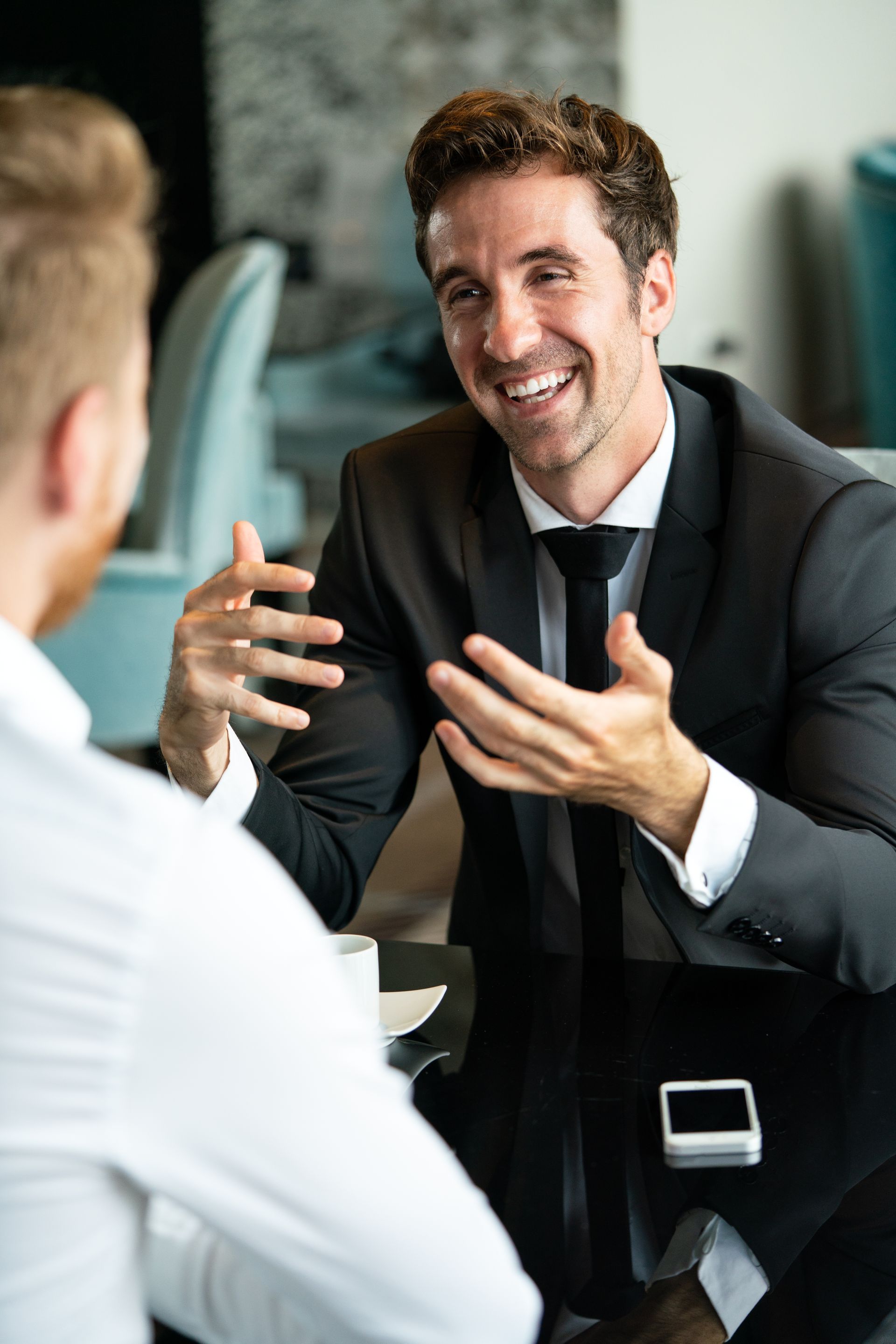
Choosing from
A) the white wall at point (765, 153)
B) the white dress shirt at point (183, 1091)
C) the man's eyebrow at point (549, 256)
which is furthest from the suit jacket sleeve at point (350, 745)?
the white wall at point (765, 153)

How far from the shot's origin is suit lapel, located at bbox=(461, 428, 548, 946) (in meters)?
1.45

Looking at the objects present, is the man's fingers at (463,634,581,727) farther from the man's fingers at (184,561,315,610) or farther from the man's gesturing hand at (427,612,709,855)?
the man's fingers at (184,561,315,610)

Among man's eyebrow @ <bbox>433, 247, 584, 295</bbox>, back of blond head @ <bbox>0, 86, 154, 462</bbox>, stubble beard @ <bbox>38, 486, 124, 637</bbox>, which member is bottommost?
stubble beard @ <bbox>38, 486, 124, 637</bbox>

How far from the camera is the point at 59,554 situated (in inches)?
Answer: 23.4

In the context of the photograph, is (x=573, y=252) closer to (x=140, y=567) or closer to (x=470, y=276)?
(x=470, y=276)

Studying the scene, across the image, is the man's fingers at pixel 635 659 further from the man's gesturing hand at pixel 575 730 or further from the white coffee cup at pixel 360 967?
the white coffee cup at pixel 360 967

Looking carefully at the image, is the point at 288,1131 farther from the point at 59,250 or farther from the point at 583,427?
the point at 583,427

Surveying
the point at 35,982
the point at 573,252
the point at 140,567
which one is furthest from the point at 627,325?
the point at 140,567

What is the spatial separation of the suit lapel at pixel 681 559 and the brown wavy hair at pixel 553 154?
253 millimetres

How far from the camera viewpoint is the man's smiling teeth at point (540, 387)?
1459 millimetres

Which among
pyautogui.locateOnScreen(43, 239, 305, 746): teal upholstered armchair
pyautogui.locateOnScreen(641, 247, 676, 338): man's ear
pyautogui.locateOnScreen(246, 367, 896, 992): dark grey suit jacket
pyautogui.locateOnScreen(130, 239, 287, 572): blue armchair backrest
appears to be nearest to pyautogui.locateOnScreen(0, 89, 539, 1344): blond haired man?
pyautogui.locateOnScreen(246, 367, 896, 992): dark grey suit jacket

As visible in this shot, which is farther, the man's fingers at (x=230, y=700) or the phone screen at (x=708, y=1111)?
the man's fingers at (x=230, y=700)

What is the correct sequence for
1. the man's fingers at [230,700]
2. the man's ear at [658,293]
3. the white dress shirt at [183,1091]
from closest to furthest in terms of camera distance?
the white dress shirt at [183,1091]
the man's fingers at [230,700]
the man's ear at [658,293]

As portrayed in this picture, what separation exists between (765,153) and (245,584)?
4.92 meters
